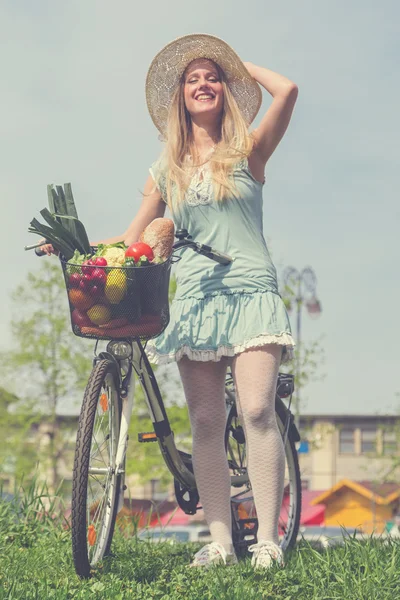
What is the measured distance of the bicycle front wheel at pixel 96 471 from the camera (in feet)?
12.8

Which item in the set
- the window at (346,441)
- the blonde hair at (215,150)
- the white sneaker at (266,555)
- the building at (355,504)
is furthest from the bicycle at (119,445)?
the window at (346,441)

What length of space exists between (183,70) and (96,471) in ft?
7.44

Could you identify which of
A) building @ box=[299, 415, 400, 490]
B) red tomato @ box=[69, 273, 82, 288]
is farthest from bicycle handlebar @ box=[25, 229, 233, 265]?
building @ box=[299, 415, 400, 490]

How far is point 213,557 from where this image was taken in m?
4.53

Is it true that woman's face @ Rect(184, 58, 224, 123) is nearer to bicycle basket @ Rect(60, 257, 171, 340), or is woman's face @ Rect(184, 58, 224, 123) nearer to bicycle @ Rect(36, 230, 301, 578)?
bicycle @ Rect(36, 230, 301, 578)

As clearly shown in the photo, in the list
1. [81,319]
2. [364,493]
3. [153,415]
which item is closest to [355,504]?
[364,493]

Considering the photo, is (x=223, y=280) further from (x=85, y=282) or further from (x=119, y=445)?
(x=119, y=445)

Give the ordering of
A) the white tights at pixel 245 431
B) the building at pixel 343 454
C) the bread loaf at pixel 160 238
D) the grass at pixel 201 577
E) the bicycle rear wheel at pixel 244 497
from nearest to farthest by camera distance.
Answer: the grass at pixel 201 577, the bread loaf at pixel 160 238, the white tights at pixel 245 431, the bicycle rear wheel at pixel 244 497, the building at pixel 343 454

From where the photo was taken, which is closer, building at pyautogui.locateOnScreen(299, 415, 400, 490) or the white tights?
the white tights

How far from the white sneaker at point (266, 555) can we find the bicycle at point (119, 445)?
1.88 feet

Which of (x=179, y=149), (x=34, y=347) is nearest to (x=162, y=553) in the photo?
(x=179, y=149)

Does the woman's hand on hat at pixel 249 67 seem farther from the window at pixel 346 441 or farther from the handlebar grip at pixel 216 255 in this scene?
the window at pixel 346 441

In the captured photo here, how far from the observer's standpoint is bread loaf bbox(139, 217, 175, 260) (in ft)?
13.8

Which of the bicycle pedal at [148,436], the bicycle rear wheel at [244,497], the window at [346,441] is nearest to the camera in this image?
the bicycle pedal at [148,436]
